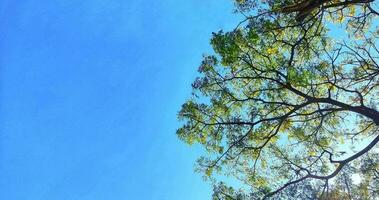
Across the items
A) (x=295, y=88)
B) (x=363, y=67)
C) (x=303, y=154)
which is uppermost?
(x=363, y=67)

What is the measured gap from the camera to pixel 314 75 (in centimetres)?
1074

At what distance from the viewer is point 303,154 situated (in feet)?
38.6

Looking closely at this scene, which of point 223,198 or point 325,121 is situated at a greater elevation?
point 325,121

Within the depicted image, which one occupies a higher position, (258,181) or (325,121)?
(325,121)

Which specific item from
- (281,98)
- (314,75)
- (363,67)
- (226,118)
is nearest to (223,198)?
(226,118)

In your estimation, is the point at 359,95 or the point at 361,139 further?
the point at 361,139

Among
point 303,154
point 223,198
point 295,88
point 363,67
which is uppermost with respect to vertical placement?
point 363,67

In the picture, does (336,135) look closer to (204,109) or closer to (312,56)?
(312,56)

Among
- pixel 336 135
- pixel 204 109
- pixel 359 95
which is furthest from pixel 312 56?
pixel 204 109

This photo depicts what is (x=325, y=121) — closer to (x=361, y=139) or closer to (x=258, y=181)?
(x=361, y=139)

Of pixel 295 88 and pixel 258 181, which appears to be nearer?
pixel 295 88

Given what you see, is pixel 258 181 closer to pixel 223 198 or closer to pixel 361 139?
pixel 223 198

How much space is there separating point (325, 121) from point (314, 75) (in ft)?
5.11

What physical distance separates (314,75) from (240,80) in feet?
5.63
